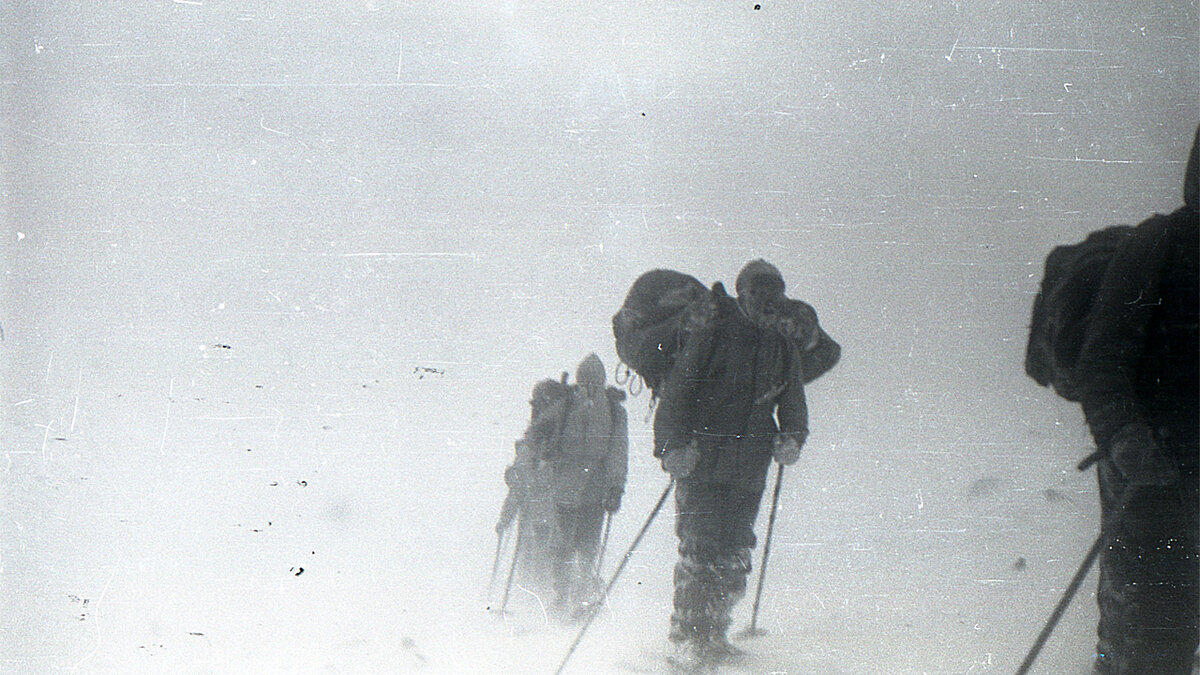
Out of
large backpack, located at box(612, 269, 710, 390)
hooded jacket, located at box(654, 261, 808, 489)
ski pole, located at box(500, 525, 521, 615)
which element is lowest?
ski pole, located at box(500, 525, 521, 615)

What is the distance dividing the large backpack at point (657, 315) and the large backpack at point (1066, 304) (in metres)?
0.38

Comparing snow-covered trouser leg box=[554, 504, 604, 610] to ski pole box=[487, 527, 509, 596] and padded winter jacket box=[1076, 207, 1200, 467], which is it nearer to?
ski pole box=[487, 527, 509, 596]

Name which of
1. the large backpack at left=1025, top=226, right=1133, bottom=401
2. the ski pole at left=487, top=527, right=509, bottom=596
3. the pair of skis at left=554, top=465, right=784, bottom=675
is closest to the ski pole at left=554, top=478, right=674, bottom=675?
the pair of skis at left=554, top=465, right=784, bottom=675

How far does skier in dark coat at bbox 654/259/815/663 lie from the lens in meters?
0.68

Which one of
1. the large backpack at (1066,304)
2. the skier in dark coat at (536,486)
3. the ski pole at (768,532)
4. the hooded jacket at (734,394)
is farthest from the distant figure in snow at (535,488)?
the large backpack at (1066,304)

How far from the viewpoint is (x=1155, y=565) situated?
71 cm

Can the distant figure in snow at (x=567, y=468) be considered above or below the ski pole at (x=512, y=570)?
above

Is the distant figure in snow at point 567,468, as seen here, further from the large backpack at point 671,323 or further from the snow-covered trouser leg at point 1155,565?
the snow-covered trouser leg at point 1155,565

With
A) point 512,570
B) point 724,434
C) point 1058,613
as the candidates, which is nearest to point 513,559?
point 512,570

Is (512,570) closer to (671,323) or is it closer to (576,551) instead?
(576,551)

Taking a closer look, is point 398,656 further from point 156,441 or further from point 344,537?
point 156,441

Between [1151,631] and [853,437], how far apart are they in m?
0.41

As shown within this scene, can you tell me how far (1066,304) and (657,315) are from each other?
0.45 m

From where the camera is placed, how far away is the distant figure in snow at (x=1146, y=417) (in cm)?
70
